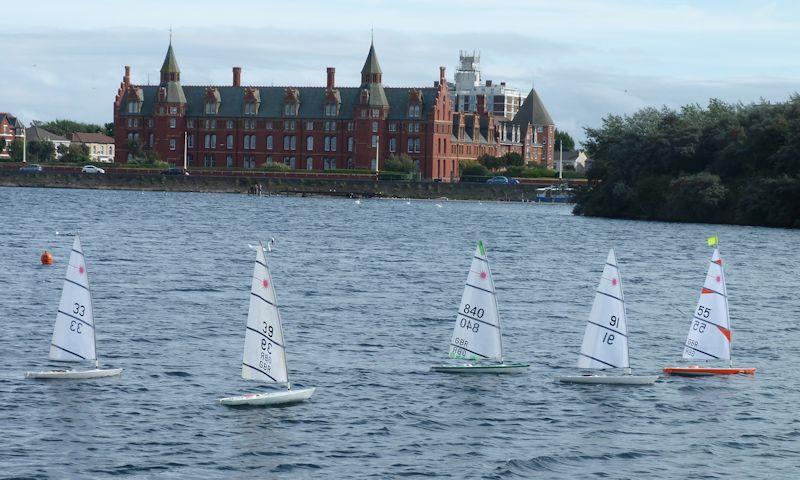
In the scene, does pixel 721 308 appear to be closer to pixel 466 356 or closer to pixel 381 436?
pixel 466 356

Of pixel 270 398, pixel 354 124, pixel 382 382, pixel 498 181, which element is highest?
pixel 354 124

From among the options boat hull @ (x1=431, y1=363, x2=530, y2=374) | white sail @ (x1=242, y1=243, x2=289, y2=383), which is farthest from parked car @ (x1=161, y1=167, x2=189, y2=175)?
white sail @ (x1=242, y1=243, x2=289, y2=383)

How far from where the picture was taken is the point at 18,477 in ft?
78.3

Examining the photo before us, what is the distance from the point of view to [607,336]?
3275cm

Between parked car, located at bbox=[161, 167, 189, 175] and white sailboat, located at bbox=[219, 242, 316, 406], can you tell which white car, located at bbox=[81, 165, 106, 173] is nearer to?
parked car, located at bbox=[161, 167, 189, 175]

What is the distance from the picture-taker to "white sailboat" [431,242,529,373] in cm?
3266

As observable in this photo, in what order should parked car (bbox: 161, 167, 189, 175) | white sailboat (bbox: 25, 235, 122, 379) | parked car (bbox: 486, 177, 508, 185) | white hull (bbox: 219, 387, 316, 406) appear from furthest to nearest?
parked car (bbox: 161, 167, 189, 175) → parked car (bbox: 486, 177, 508, 185) → white sailboat (bbox: 25, 235, 122, 379) → white hull (bbox: 219, 387, 316, 406)

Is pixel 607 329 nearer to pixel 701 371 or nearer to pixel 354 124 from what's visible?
pixel 701 371

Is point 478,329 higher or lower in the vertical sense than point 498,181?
lower

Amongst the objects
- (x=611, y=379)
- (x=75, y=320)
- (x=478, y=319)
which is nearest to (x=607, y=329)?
(x=611, y=379)

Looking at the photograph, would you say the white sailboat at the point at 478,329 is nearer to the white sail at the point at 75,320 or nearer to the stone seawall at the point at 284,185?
the white sail at the point at 75,320

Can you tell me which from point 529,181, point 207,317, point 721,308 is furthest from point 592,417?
point 529,181

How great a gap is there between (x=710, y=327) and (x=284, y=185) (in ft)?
500

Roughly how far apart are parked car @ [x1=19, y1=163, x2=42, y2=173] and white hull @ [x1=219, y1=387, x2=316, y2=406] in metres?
169
